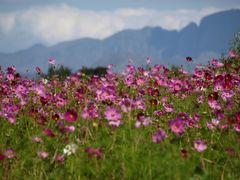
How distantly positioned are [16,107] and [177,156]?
3.11 meters

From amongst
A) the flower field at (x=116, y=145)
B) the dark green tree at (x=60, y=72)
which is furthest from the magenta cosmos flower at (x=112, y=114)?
the dark green tree at (x=60, y=72)

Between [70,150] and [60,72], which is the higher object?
[60,72]

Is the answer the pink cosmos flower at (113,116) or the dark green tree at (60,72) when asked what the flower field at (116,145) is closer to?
the pink cosmos flower at (113,116)

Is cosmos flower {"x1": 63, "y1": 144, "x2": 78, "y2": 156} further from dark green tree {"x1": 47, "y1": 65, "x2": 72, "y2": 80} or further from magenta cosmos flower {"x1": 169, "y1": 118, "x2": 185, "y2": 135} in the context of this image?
dark green tree {"x1": 47, "y1": 65, "x2": 72, "y2": 80}

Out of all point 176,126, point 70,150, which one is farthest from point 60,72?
point 176,126

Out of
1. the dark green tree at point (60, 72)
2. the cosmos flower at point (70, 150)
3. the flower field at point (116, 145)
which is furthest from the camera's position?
the dark green tree at point (60, 72)

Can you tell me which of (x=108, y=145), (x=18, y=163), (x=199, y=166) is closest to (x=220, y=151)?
(x=199, y=166)

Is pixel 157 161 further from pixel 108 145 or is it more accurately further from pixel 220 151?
pixel 220 151

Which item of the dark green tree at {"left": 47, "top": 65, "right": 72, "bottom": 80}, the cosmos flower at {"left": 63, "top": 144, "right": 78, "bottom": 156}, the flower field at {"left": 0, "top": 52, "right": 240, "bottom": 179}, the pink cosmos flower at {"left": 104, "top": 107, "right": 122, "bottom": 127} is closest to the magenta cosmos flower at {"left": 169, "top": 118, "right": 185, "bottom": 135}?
the flower field at {"left": 0, "top": 52, "right": 240, "bottom": 179}

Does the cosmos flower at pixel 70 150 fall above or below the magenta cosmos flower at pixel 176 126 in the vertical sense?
below

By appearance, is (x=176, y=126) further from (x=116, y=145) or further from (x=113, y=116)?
(x=116, y=145)

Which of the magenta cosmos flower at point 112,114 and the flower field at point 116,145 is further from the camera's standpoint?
the magenta cosmos flower at point 112,114

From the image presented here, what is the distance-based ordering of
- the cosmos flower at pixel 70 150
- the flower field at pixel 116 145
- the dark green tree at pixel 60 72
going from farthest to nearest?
the dark green tree at pixel 60 72 < the cosmos flower at pixel 70 150 < the flower field at pixel 116 145

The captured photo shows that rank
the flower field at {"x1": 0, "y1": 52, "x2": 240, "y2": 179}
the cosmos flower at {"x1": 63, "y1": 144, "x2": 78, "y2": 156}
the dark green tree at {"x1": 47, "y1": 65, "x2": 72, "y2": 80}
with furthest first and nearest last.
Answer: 1. the dark green tree at {"x1": 47, "y1": 65, "x2": 72, "y2": 80}
2. the cosmos flower at {"x1": 63, "y1": 144, "x2": 78, "y2": 156}
3. the flower field at {"x1": 0, "y1": 52, "x2": 240, "y2": 179}
